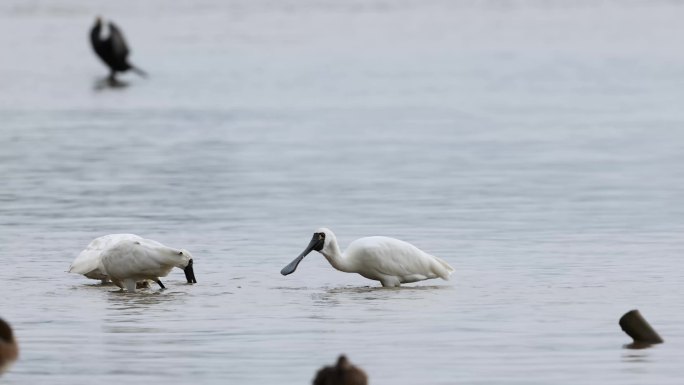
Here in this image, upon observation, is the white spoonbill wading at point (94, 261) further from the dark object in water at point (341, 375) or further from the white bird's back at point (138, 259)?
the dark object in water at point (341, 375)

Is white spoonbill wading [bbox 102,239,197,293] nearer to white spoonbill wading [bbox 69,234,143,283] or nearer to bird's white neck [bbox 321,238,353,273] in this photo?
white spoonbill wading [bbox 69,234,143,283]

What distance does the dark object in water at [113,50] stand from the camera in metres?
45.4

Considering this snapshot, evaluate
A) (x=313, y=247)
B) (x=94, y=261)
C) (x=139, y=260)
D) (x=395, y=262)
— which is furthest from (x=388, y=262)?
(x=94, y=261)

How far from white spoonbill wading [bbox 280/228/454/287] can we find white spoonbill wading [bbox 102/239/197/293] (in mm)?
1012

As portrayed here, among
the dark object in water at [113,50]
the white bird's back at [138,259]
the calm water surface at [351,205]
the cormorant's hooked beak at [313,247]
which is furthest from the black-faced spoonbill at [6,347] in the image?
the dark object in water at [113,50]

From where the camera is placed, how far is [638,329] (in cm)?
1255

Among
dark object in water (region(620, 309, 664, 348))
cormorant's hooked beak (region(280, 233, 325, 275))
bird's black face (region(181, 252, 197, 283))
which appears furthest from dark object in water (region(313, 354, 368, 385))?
cormorant's hooked beak (region(280, 233, 325, 275))

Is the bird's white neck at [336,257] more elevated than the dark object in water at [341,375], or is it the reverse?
the dark object in water at [341,375]

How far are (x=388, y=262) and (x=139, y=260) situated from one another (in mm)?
1912

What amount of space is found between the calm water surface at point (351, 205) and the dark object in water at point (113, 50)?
0.97 m

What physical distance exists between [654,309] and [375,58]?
119 feet

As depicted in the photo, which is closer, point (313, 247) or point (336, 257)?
point (336, 257)

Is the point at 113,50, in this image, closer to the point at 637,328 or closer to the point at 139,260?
the point at 139,260

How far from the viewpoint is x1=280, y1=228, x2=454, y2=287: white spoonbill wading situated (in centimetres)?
1553
